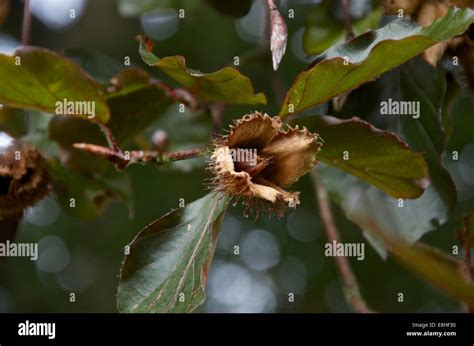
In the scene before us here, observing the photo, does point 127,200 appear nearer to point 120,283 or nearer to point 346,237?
point 120,283

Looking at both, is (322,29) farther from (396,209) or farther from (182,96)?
(396,209)

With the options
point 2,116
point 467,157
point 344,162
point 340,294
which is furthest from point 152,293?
point 340,294

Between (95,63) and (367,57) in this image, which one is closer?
(367,57)

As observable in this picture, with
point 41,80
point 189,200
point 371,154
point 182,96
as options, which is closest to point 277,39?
point 371,154

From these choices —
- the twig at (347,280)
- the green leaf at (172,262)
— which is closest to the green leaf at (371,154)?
the green leaf at (172,262)

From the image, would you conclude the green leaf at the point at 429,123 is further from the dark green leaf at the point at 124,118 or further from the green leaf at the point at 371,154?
the dark green leaf at the point at 124,118

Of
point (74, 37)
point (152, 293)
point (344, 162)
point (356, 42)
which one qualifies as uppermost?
point (74, 37)
